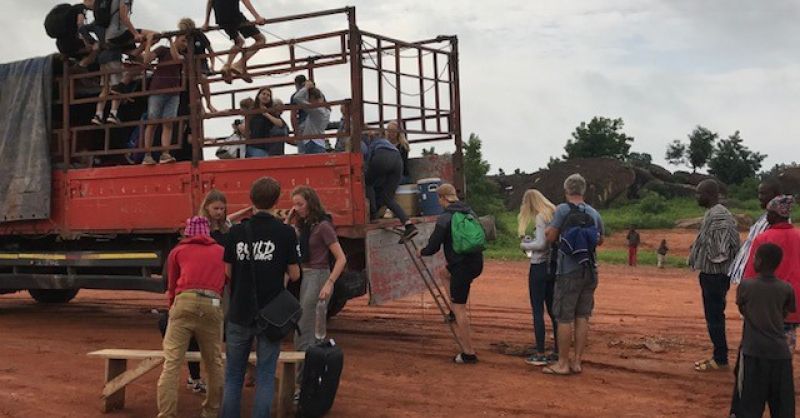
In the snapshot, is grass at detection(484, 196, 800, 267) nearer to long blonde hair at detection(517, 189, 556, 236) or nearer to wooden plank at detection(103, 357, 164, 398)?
long blonde hair at detection(517, 189, 556, 236)

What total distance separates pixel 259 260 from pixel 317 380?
3.39 feet

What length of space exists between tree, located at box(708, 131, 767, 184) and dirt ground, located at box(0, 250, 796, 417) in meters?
26.0

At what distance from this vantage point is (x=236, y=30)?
7785 mm

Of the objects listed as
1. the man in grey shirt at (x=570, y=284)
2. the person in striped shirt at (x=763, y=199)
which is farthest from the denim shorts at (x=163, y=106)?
the person in striped shirt at (x=763, y=199)

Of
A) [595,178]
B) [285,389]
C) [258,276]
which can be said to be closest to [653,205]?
[595,178]

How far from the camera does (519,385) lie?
20.6 ft

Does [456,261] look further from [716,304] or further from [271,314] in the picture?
[271,314]

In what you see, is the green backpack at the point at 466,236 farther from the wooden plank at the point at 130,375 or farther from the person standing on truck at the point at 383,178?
the wooden plank at the point at 130,375

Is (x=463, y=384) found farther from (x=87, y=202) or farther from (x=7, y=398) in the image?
(x=87, y=202)

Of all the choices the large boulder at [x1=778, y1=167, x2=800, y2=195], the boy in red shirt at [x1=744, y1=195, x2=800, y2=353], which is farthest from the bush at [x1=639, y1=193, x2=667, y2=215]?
the boy in red shirt at [x1=744, y1=195, x2=800, y2=353]

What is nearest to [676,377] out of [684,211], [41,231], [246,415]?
[246,415]

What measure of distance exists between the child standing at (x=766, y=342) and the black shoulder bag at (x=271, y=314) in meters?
2.72

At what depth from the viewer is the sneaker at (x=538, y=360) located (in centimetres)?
696

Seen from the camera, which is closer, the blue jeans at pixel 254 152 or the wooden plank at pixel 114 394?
the wooden plank at pixel 114 394
